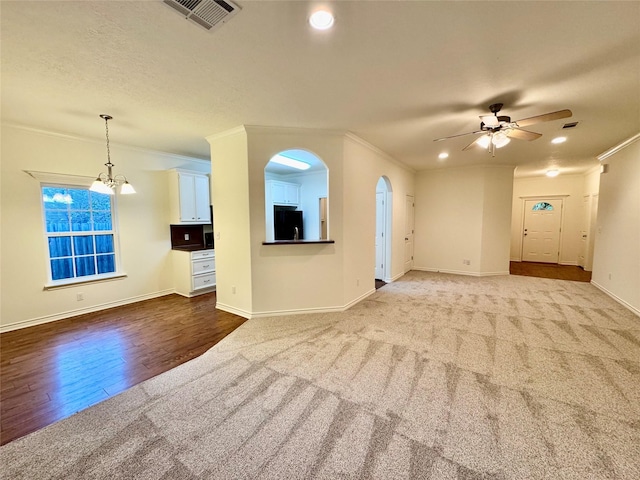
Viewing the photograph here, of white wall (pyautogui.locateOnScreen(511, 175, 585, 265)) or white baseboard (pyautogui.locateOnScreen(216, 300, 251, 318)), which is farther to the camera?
white wall (pyautogui.locateOnScreen(511, 175, 585, 265))

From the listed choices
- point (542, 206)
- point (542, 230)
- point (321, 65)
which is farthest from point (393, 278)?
point (542, 206)

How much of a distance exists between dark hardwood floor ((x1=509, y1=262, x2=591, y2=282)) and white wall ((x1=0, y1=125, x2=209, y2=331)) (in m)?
8.05

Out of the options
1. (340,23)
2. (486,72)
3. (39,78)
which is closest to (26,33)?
(39,78)

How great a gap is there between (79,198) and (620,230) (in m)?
8.61

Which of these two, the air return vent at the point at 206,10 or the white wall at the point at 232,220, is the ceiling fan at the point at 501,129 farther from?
the white wall at the point at 232,220

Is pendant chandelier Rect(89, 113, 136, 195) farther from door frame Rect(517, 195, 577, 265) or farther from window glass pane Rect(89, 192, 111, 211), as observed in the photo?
door frame Rect(517, 195, 577, 265)

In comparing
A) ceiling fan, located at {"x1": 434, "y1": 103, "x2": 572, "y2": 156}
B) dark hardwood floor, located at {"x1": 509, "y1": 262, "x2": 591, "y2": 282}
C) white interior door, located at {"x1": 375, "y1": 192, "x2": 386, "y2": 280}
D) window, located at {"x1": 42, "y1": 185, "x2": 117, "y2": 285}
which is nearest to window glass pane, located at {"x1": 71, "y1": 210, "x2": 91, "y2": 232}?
window, located at {"x1": 42, "y1": 185, "x2": 117, "y2": 285}

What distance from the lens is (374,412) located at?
1.95 m

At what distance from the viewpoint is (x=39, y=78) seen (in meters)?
2.31

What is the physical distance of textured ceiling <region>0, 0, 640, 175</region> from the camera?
1603 millimetres

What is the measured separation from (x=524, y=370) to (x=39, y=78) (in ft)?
16.5

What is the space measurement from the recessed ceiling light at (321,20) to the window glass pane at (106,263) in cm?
471

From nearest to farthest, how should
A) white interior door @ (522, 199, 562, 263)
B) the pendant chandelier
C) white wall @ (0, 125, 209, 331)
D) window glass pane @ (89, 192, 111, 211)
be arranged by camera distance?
1. the pendant chandelier
2. white wall @ (0, 125, 209, 331)
3. window glass pane @ (89, 192, 111, 211)
4. white interior door @ (522, 199, 562, 263)

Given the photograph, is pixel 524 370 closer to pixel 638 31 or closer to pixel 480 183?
pixel 638 31
